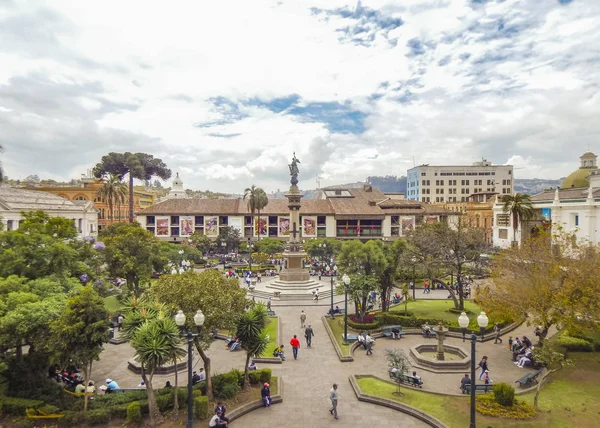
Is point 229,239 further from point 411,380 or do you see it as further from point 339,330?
point 411,380

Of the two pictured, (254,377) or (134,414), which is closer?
(134,414)

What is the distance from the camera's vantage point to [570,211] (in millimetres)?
43719

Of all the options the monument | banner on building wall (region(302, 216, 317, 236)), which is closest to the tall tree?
banner on building wall (region(302, 216, 317, 236))

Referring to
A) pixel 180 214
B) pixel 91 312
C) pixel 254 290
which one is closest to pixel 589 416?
pixel 91 312

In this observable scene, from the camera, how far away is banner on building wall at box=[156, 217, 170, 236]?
2689 inches

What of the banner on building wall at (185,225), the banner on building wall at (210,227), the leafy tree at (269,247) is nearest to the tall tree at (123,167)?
the banner on building wall at (185,225)

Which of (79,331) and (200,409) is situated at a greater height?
(79,331)

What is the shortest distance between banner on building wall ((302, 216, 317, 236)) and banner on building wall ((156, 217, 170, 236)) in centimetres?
2398

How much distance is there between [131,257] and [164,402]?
15168 mm

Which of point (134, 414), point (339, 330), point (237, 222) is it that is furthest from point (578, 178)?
point (134, 414)

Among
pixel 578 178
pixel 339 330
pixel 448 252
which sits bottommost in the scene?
pixel 339 330

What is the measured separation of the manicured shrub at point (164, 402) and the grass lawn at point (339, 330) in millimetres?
9004

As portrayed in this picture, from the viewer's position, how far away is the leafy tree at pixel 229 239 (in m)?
60.2

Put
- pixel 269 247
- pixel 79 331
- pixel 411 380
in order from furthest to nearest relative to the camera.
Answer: pixel 269 247 → pixel 411 380 → pixel 79 331
